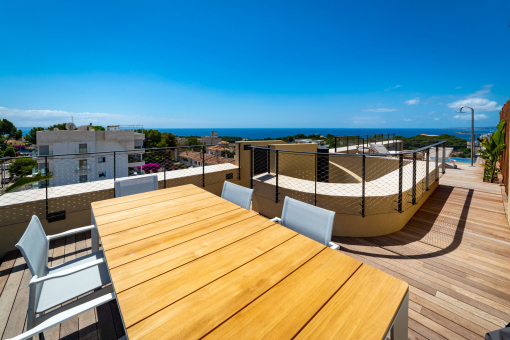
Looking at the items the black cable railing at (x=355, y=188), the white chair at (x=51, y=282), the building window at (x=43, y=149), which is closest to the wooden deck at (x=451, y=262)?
the black cable railing at (x=355, y=188)

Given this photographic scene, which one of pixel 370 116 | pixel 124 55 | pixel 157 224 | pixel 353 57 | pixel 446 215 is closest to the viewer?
pixel 157 224

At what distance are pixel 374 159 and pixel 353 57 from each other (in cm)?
1408

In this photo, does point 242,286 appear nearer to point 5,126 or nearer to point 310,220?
point 310,220

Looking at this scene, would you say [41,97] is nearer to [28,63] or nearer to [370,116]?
→ [28,63]

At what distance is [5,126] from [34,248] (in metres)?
43.9

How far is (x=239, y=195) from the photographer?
2.10 metres

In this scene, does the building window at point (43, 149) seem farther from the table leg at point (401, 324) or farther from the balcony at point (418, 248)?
the table leg at point (401, 324)

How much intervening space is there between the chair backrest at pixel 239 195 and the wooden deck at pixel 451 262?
4.87 feet

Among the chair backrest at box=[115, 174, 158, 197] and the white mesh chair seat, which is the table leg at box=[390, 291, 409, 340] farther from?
the chair backrest at box=[115, 174, 158, 197]

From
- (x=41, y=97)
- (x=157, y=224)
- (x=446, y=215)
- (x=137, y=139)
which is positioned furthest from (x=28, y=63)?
(x=446, y=215)

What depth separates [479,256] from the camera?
237 centimetres

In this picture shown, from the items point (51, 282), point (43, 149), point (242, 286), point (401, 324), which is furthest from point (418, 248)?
point (43, 149)

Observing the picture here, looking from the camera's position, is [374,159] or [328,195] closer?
[328,195]

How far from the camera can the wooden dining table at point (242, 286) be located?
667 mm
